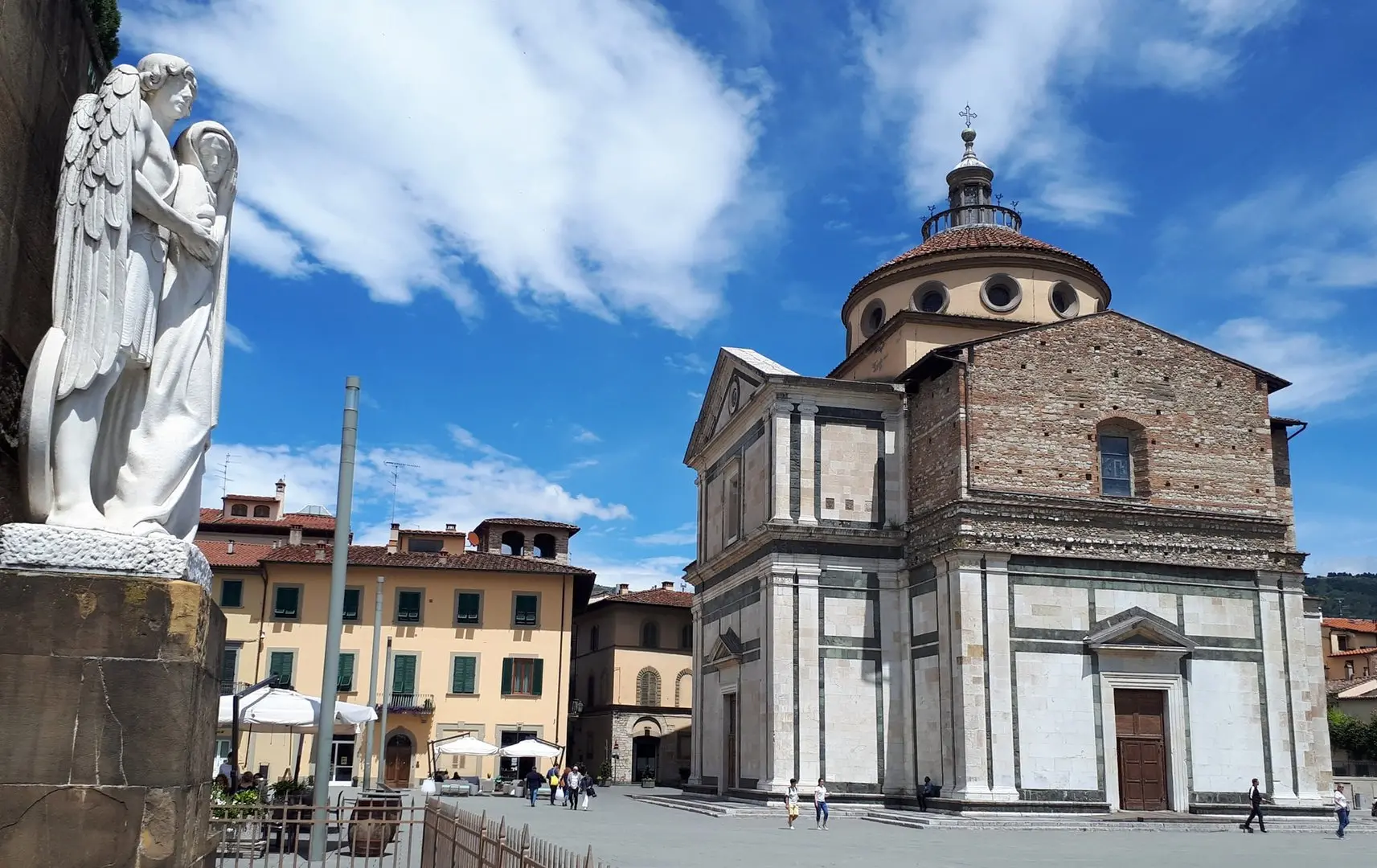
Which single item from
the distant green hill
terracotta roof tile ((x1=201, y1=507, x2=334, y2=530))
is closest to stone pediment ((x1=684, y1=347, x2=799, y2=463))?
terracotta roof tile ((x1=201, y1=507, x2=334, y2=530))

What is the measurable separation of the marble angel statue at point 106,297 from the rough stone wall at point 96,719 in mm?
356

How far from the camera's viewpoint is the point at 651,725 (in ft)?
169

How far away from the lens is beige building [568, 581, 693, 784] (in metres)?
50.9

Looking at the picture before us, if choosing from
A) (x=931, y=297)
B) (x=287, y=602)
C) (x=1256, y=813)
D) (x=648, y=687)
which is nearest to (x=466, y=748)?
(x=287, y=602)

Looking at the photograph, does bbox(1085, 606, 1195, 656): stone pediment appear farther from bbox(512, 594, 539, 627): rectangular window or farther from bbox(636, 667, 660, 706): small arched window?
bbox(636, 667, 660, 706): small arched window

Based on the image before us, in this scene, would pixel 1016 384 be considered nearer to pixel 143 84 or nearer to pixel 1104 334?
pixel 1104 334

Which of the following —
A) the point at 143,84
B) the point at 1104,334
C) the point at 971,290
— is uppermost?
the point at 971,290

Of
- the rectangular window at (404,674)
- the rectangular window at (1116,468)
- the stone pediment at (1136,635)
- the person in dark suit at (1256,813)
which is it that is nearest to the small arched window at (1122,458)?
the rectangular window at (1116,468)

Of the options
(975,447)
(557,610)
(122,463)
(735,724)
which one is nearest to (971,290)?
(975,447)

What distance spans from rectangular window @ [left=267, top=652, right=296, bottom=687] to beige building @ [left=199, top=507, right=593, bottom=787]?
0.19 ft

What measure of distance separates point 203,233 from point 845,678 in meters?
24.1

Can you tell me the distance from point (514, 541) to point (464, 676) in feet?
28.6

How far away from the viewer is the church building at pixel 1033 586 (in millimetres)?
25875

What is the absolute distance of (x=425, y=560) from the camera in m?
45.2
